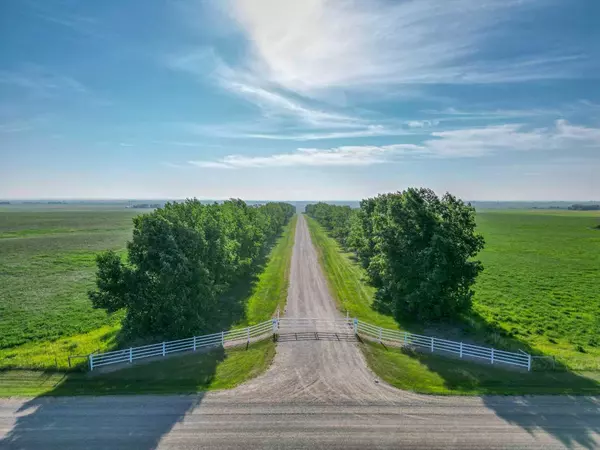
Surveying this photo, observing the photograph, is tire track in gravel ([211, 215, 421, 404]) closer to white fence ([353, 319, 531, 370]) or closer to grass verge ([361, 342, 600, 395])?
grass verge ([361, 342, 600, 395])

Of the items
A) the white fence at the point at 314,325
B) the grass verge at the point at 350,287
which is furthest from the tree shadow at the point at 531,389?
the grass verge at the point at 350,287

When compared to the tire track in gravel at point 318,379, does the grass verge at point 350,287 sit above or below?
Result: above

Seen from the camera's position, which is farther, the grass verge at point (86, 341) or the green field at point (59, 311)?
the green field at point (59, 311)

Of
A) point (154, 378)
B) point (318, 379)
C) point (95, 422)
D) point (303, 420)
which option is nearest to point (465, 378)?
point (318, 379)

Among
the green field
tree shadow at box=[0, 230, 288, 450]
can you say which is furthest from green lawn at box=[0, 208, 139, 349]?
tree shadow at box=[0, 230, 288, 450]

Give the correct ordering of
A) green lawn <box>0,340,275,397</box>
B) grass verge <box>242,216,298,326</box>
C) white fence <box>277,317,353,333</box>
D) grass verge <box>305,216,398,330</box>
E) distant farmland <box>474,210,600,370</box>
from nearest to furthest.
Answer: green lawn <box>0,340,275,397</box>
distant farmland <box>474,210,600,370</box>
white fence <box>277,317,353,333</box>
grass verge <box>305,216,398,330</box>
grass verge <box>242,216,298,326</box>

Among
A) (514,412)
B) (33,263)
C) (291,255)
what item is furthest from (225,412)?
(33,263)

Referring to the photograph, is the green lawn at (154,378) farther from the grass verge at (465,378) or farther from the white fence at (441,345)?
the white fence at (441,345)

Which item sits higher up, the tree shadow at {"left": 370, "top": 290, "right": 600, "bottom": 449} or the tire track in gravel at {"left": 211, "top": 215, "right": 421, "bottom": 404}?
the tree shadow at {"left": 370, "top": 290, "right": 600, "bottom": 449}
